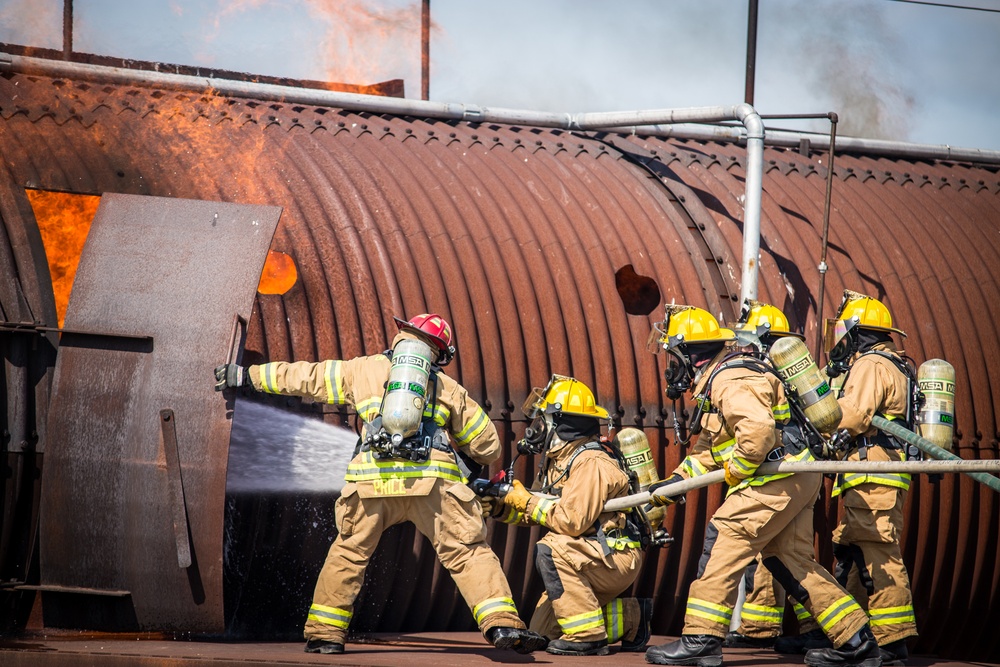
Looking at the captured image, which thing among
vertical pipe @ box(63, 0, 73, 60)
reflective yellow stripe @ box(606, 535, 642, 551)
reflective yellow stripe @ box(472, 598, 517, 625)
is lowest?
reflective yellow stripe @ box(472, 598, 517, 625)

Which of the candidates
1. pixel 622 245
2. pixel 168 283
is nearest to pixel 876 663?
pixel 622 245

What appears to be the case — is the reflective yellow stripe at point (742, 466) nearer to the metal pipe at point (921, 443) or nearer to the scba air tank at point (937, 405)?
the metal pipe at point (921, 443)

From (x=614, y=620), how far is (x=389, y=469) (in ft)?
6.45

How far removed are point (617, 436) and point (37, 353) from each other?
12.0ft

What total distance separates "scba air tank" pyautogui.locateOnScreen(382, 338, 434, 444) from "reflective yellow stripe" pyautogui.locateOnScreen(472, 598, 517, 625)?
1.02m

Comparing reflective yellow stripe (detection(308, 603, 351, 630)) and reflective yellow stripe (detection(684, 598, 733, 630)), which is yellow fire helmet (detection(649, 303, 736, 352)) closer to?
reflective yellow stripe (detection(684, 598, 733, 630))

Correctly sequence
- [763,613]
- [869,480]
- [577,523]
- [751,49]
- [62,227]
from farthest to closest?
[751,49]
[763,613]
[62,227]
[869,480]
[577,523]

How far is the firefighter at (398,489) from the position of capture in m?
6.55

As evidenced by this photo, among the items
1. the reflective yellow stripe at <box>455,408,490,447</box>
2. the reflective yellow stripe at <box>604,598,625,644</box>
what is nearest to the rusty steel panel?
the reflective yellow stripe at <box>455,408,490,447</box>

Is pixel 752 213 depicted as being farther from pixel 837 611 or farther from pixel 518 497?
pixel 837 611

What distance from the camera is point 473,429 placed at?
6.98 m

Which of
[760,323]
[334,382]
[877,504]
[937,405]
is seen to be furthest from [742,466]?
[334,382]

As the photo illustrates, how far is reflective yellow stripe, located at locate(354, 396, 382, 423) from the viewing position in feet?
22.1

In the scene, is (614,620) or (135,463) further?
(614,620)
